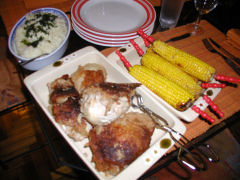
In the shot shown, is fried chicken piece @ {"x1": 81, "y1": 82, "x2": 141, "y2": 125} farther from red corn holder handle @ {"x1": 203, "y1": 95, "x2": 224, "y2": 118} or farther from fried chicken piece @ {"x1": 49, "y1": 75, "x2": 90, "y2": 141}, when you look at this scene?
red corn holder handle @ {"x1": 203, "y1": 95, "x2": 224, "y2": 118}

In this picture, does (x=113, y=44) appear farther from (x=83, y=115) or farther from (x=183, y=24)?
(x=183, y=24)

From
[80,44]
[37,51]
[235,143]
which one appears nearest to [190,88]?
[80,44]

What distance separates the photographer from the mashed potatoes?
130 cm

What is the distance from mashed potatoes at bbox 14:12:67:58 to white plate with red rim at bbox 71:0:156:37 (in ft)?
0.61

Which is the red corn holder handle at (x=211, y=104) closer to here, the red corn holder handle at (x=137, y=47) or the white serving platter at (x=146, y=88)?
the white serving platter at (x=146, y=88)

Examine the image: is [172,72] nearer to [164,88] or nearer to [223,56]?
[164,88]

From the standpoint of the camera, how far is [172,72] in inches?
46.0

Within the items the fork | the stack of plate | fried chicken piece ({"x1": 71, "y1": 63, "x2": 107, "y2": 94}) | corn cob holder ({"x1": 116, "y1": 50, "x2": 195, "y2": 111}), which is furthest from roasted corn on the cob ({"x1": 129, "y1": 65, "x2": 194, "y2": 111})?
the fork

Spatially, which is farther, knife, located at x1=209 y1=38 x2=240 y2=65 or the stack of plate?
knife, located at x1=209 y1=38 x2=240 y2=65

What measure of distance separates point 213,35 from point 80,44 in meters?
1.32

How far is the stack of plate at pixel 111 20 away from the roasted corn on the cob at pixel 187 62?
257 millimetres

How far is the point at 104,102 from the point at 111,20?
110 centimetres

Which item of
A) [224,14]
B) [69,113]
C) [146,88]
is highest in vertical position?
[224,14]

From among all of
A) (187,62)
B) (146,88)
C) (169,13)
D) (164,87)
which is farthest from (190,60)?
(169,13)
